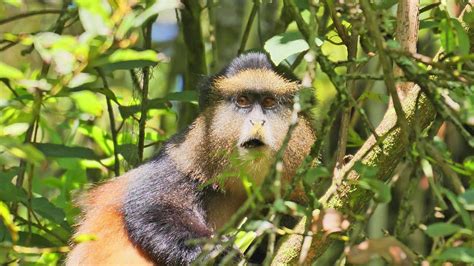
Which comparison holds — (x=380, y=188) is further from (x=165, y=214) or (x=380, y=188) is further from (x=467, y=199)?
(x=165, y=214)

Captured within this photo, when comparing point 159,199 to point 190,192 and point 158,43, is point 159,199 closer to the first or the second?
point 190,192

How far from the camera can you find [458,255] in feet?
7.10

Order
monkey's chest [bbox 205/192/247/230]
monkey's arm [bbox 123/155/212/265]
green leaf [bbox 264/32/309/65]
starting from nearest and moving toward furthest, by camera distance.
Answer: green leaf [bbox 264/32/309/65], monkey's arm [bbox 123/155/212/265], monkey's chest [bbox 205/192/247/230]

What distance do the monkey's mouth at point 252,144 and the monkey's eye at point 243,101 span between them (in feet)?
1.36

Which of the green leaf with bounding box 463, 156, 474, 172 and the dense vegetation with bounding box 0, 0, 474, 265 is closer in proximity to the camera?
the dense vegetation with bounding box 0, 0, 474, 265

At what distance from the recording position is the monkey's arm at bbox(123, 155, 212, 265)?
4.26 m

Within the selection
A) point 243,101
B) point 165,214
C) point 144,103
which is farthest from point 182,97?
point 165,214

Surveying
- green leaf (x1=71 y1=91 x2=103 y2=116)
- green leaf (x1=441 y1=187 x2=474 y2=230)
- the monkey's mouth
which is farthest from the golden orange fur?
green leaf (x1=441 y1=187 x2=474 y2=230)

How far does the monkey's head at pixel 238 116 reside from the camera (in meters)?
4.42

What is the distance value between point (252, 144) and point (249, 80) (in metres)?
0.56

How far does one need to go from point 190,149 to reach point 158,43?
10.8ft

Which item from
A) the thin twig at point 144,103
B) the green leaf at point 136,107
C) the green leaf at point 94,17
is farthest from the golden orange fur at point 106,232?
the green leaf at point 94,17

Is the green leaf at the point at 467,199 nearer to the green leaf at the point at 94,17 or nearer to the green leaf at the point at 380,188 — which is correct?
the green leaf at the point at 380,188

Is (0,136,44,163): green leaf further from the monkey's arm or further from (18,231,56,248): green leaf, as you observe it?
the monkey's arm
